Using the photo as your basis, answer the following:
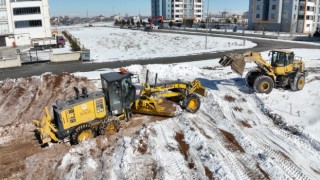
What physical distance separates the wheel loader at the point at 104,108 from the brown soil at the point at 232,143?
108 inches

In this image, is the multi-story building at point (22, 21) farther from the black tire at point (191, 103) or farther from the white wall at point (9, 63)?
the black tire at point (191, 103)

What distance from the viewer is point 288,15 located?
70.8m

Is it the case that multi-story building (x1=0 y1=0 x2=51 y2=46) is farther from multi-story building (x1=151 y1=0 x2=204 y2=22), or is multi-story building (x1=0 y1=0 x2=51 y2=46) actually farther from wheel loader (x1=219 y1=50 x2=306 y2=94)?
multi-story building (x1=151 y1=0 x2=204 y2=22)

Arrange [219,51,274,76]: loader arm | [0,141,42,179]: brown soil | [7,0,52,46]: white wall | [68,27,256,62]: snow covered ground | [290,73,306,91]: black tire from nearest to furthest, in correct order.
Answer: [0,141,42,179]: brown soil
[219,51,274,76]: loader arm
[290,73,306,91]: black tire
[68,27,256,62]: snow covered ground
[7,0,52,46]: white wall

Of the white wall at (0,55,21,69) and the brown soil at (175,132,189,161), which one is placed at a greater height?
the white wall at (0,55,21,69)

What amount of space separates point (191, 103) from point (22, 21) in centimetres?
4577

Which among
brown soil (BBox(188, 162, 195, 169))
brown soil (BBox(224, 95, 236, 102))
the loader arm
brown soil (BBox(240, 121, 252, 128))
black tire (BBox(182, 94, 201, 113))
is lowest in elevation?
brown soil (BBox(188, 162, 195, 169))

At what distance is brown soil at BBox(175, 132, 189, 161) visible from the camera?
34.6 feet

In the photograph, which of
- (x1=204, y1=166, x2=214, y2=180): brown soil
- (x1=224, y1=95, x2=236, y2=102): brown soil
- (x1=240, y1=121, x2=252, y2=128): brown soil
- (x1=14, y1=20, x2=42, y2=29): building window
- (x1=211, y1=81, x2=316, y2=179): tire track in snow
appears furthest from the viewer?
(x1=14, y1=20, x2=42, y2=29): building window

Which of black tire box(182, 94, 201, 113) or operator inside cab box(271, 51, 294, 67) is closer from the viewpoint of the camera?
black tire box(182, 94, 201, 113)

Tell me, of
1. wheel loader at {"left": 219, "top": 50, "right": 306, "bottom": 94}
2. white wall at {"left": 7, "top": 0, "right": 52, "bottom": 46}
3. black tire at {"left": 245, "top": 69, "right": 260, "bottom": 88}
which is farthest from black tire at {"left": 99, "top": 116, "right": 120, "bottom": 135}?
white wall at {"left": 7, "top": 0, "right": 52, "bottom": 46}

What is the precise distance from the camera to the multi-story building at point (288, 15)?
69875 mm

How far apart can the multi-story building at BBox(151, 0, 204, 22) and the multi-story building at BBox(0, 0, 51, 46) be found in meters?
77.7

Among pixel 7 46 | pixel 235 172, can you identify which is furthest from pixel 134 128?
pixel 7 46
